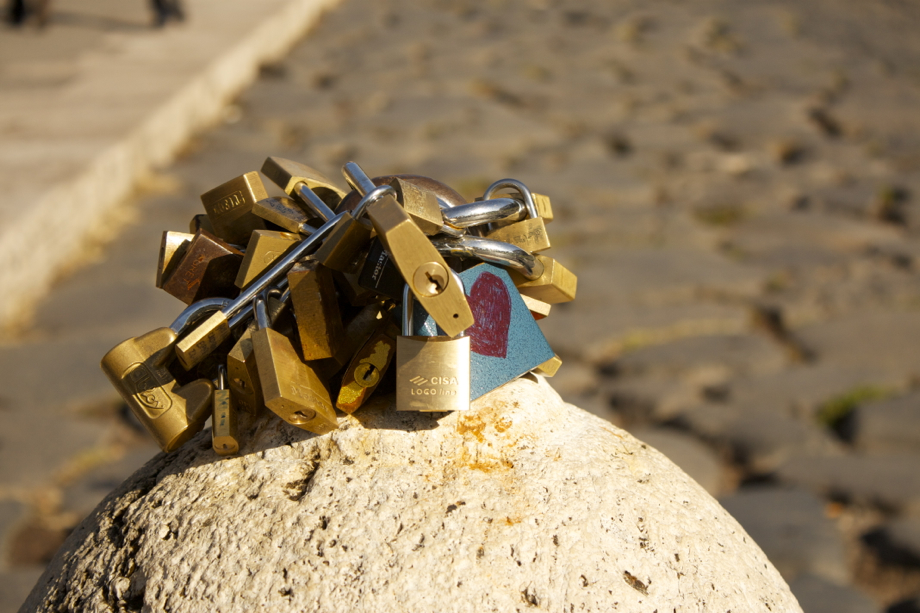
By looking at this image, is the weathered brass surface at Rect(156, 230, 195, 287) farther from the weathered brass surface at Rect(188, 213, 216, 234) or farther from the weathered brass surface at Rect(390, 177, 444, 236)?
the weathered brass surface at Rect(390, 177, 444, 236)

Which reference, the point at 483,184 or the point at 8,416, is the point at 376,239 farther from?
the point at 483,184

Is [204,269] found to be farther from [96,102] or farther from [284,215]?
[96,102]

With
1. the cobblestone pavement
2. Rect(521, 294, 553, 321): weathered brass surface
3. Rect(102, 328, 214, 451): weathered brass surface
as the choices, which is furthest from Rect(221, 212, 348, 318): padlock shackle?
the cobblestone pavement

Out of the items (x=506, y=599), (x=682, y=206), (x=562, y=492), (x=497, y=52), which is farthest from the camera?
(x=497, y=52)

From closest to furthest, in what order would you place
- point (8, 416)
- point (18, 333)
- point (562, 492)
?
point (562, 492), point (8, 416), point (18, 333)

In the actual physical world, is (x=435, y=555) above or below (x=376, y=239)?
below

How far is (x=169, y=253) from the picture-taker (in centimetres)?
131

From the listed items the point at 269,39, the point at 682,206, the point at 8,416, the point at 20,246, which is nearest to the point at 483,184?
the point at 682,206

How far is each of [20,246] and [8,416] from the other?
98cm

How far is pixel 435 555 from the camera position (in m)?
1.08

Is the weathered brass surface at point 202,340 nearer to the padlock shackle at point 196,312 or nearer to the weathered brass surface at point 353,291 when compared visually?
the padlock shackle at point 196,312

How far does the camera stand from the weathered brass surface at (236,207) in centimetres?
135

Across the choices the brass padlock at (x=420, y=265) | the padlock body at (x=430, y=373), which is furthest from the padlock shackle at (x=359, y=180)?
the padlock body at (x=430, y=373)

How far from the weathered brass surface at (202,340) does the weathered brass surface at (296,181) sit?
280 millimetres
